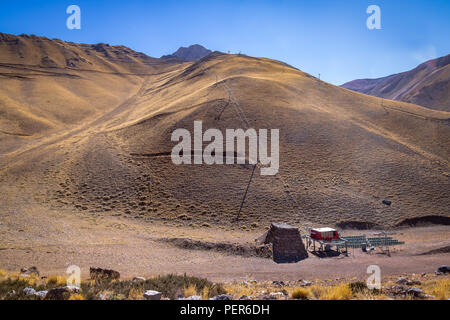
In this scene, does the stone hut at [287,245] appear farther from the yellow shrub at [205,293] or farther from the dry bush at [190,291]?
the dry bush at [190,291]

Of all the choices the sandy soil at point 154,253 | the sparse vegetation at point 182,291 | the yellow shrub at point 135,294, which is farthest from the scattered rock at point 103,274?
the yellow shrub at point 135,294

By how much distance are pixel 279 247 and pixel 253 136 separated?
854 inches

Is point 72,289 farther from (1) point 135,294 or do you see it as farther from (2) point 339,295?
(2) point 339,295

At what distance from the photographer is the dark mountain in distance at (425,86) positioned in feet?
339

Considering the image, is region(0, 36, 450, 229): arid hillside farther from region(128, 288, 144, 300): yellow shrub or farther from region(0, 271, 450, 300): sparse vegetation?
region(128, 288, 144, 300): yellow shrub

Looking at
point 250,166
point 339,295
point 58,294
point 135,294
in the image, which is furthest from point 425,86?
point 58,294

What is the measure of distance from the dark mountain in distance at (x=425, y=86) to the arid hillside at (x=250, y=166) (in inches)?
2746

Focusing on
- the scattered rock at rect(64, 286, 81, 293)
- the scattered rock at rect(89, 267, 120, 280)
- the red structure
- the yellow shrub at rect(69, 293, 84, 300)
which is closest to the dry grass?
the red structure

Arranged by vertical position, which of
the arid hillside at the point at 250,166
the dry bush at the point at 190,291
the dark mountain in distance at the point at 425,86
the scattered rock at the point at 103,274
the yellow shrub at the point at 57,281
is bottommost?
the scattered rock at the point at 103,274

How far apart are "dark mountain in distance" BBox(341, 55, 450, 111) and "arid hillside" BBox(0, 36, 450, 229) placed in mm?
69737

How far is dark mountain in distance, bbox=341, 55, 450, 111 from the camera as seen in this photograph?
103 metres

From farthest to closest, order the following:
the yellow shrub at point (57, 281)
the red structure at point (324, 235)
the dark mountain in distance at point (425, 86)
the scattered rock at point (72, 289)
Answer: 1. the dark mountain in distance at point (425, 86)
2. the red structure at point (324, 235)
3. the yellow shrub at point (57, 281)
4. the scattered rock at point (72, 289)

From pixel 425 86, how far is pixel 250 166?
12476 centimetres
